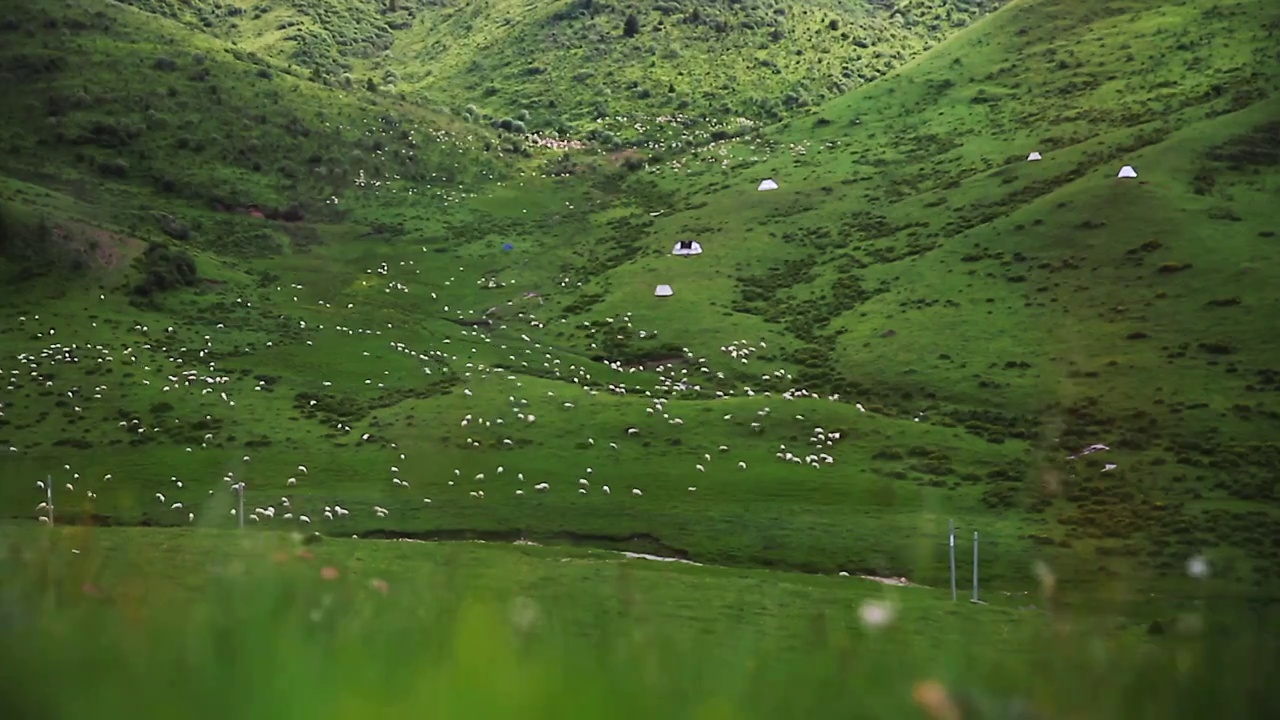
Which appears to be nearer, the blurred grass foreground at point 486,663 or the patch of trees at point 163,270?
the blurred grass foreground at point 486,663

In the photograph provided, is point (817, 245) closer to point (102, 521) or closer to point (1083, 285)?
point (1083, 285)

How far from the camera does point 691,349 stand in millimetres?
62812

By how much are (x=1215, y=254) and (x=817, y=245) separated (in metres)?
26.8

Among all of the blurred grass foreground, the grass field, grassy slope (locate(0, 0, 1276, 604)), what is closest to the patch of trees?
the grass field

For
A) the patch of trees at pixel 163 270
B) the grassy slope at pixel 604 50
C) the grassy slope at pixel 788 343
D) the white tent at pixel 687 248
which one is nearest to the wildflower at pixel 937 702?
the grassy slope at pixel 788 343

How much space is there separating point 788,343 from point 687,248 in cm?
1744

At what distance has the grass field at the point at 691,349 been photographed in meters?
9.34

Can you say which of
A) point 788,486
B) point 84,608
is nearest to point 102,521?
point 788,486

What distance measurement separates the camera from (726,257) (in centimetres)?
7812

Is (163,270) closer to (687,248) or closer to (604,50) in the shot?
(687,248)

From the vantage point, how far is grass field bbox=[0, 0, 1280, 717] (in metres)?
9.34

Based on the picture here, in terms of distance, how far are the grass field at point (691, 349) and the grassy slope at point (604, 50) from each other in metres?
13.2

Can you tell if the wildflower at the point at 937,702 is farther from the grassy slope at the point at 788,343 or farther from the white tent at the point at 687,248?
the white tent at the point at 687,248

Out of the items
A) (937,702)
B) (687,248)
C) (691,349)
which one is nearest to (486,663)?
(937,702)
